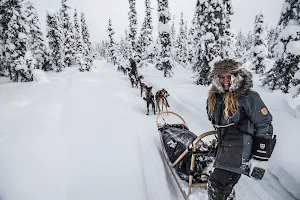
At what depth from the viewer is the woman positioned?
2.03 meters

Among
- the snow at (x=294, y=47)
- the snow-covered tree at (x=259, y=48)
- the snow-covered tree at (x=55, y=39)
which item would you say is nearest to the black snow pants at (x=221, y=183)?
the snow at (x=294, y=47)

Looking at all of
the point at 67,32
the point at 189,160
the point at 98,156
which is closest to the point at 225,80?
the point at 189,160

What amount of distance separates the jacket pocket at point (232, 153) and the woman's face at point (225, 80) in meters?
0.65

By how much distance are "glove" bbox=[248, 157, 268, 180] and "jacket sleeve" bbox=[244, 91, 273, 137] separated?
13.0 inches

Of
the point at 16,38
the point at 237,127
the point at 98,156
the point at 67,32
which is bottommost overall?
the point at 98,156

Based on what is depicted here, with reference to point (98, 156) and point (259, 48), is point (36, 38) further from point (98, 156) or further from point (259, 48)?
point (259, 48)

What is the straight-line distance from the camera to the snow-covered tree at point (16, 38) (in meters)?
15.1

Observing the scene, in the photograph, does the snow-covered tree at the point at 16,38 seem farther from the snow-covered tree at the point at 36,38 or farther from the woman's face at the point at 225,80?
the woman's face at the point at 225,80

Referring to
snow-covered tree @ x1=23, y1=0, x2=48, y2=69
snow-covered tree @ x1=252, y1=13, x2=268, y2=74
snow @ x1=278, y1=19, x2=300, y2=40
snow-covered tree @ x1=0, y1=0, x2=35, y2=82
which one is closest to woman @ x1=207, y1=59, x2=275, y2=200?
snow @ x1=278, y1=19, x2=300, y2=40

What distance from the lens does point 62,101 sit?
890 cm

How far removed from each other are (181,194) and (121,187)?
1185 mm

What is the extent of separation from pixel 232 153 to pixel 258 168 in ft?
1.06

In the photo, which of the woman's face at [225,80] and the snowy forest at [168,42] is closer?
the woman's face at [225,80]

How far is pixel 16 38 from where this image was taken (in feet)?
50.9
